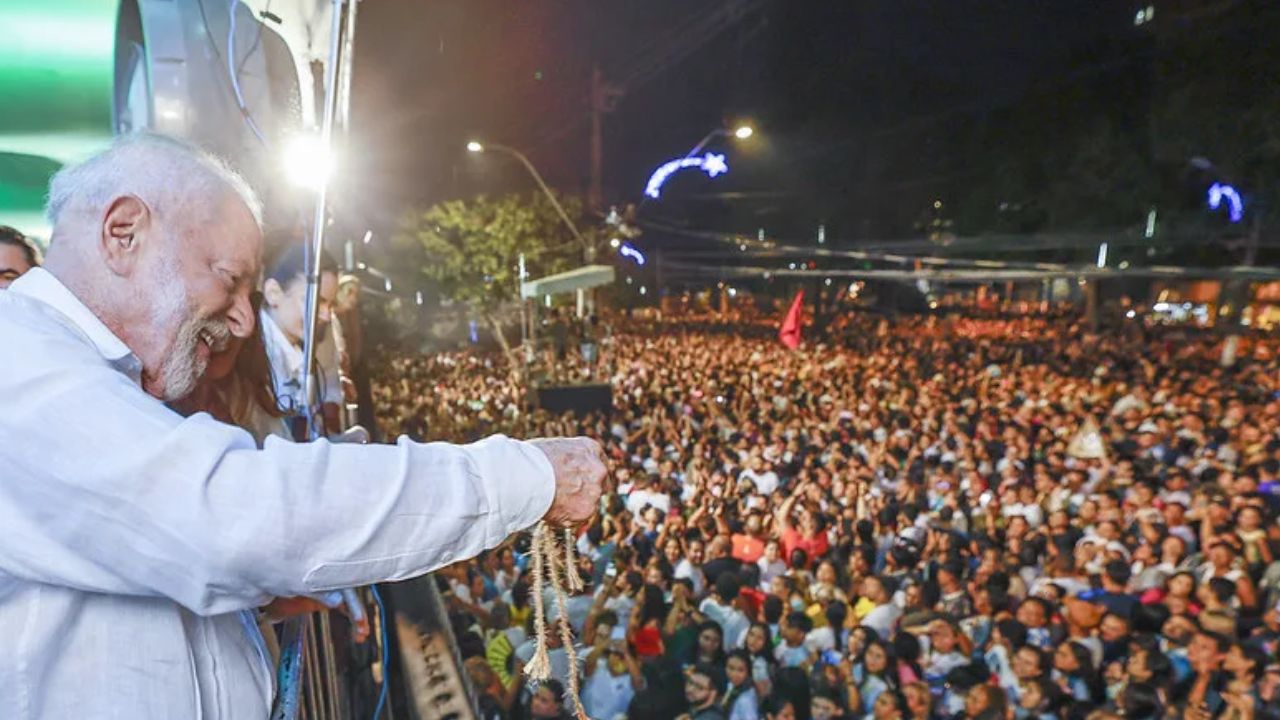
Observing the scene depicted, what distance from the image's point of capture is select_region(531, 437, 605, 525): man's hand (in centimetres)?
89

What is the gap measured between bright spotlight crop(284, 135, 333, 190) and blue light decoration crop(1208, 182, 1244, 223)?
2136cm

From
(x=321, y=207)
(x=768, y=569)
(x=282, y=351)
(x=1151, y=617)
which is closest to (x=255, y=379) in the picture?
(x=321, y=207)

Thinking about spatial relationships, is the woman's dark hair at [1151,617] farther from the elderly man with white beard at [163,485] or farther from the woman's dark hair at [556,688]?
the elderly man with white beard at [163,485]

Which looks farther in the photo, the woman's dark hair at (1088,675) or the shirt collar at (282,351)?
the woman's dark hair at (1088,675)

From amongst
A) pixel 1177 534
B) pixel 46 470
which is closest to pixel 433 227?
pixel 1177 534

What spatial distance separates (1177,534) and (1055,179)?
57.2 feet

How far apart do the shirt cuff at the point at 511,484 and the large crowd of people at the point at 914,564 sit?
1.71 feet

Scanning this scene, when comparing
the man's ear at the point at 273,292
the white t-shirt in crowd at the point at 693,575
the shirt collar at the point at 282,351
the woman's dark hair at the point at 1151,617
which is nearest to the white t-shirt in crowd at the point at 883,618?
the white t-shirt in crowd at the point at 693,575

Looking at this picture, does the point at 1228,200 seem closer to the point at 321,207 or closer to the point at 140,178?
the point at 321,207

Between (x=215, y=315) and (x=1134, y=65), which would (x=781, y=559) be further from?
(x=1134, y=65)

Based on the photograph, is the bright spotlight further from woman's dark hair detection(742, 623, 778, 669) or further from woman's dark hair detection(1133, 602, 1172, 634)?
woman's dark hair detection(1133, 602, 1172, 634)

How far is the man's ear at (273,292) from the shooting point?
2664 mm

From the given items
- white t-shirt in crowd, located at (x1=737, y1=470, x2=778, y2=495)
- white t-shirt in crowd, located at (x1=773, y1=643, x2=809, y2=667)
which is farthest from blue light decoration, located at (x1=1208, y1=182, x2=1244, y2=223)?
white t-shirt in crowd, located at (x1=773, y1=643, x2=809, y2=667)

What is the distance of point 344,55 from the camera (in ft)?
5.93
